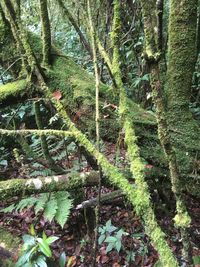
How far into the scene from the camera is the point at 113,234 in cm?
325

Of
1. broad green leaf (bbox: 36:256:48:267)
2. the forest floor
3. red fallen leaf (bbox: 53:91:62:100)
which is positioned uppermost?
red fallen leaf (bbox: 53:91:62:100)

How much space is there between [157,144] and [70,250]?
1404 millimetres

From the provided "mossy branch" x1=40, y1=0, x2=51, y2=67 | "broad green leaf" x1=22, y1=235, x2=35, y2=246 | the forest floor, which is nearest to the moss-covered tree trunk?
the forest floor

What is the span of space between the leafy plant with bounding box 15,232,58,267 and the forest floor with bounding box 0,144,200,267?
0.40 meters

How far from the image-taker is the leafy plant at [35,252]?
2.49 m

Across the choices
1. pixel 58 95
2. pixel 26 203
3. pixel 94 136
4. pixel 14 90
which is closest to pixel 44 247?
pixel 26 203

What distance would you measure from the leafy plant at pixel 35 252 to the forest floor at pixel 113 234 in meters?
0.40

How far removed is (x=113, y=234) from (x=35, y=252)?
0.93 metres

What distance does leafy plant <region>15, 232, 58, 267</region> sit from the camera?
2.49 metres

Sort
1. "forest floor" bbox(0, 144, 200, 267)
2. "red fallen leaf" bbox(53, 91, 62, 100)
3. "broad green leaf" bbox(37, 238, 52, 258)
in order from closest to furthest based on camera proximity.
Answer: "broad green leaf" bbox(37, 238, 52, 258), "red fallen leaf" bbox(53, 91, 62, 100), "forest floor" bbox(0, 144, 200, 267)

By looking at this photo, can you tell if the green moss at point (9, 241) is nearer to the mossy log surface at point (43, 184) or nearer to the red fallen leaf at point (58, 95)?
the mossy log surface at point (43, 184)

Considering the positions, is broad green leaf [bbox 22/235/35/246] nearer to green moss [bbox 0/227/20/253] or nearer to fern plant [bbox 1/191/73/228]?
fern plant [bbox 1/191/73/228]

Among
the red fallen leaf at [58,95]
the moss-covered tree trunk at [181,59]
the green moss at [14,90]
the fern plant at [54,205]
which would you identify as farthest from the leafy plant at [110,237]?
the green moss at [14,90]

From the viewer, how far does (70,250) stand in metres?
3.30
